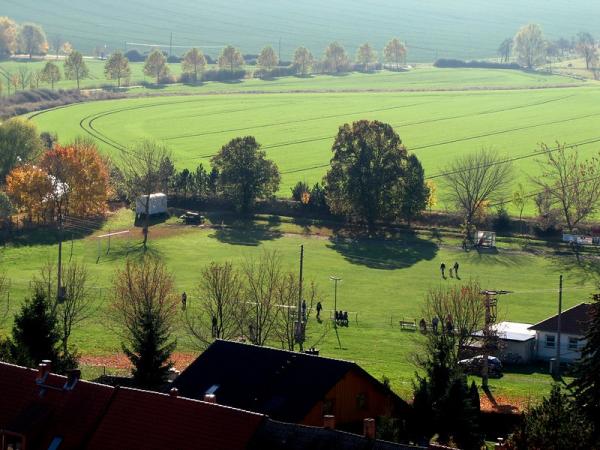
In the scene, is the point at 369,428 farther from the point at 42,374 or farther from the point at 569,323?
the point at 569,323

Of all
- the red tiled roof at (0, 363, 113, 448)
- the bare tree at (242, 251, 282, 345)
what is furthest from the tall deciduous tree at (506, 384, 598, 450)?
the bare tree at (242, 251, 282, 345)

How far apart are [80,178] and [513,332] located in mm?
39919

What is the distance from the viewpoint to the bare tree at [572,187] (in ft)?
292

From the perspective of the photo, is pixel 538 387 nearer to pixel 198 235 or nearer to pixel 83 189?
pixel 198 235

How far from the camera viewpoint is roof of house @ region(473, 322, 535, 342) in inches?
2265

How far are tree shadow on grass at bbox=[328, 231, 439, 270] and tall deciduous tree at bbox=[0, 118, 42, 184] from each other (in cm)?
2726

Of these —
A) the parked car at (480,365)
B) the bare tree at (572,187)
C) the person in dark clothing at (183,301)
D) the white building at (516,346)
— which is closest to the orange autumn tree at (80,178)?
the person in dark clothing at (183,301)

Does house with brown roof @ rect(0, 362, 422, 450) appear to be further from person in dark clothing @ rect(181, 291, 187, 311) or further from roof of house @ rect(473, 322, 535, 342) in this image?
person in dark clothing @ rect(181, 291, 187, 311)

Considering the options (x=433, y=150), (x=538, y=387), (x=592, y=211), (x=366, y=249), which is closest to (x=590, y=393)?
(x=538, y=387)

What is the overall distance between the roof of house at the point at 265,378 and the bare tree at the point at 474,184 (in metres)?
47.9

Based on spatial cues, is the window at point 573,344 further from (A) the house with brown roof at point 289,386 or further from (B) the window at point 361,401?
(B) the window at point 361,401

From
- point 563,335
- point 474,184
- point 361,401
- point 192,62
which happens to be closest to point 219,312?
point 563,335

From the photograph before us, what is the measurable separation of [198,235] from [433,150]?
3652cm

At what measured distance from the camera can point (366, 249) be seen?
83938mm
